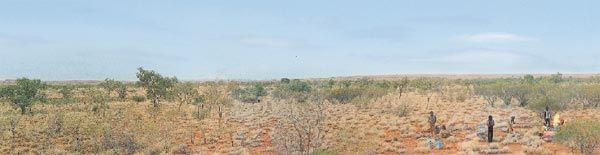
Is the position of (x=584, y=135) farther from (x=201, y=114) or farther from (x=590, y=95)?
(x=201, y=114)

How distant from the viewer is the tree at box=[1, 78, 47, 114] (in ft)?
156

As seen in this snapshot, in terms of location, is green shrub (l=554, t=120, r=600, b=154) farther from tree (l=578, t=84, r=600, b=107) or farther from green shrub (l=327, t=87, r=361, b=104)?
green shrub (l=327, t=87, r=361, b=104)

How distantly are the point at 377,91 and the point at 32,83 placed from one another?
29217 mm

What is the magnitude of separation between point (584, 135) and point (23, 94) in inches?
1613

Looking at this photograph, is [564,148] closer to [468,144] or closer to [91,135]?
[468,144]

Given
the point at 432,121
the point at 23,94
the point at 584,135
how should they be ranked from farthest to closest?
the point at 23,94
the point at 432,121
the point at 584,135

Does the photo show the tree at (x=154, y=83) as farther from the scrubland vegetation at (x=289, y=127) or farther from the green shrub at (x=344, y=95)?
the green shrub at (x=344, y=95)

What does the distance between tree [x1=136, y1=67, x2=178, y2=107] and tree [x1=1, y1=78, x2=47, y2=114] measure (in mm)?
7995

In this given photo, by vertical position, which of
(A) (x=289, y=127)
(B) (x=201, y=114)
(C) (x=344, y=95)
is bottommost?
(B) (x=201, y=114)

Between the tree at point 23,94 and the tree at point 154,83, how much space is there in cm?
799

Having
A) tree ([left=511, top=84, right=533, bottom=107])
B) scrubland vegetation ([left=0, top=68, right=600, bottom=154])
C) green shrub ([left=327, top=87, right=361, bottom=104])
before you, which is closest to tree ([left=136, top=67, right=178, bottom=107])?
scrubland vegetation ([left=0, top=68, right=600, bottom=154])

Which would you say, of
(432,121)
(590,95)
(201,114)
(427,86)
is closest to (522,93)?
(590,95)

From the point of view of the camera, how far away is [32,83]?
5119cm

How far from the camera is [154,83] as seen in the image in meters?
53.0
